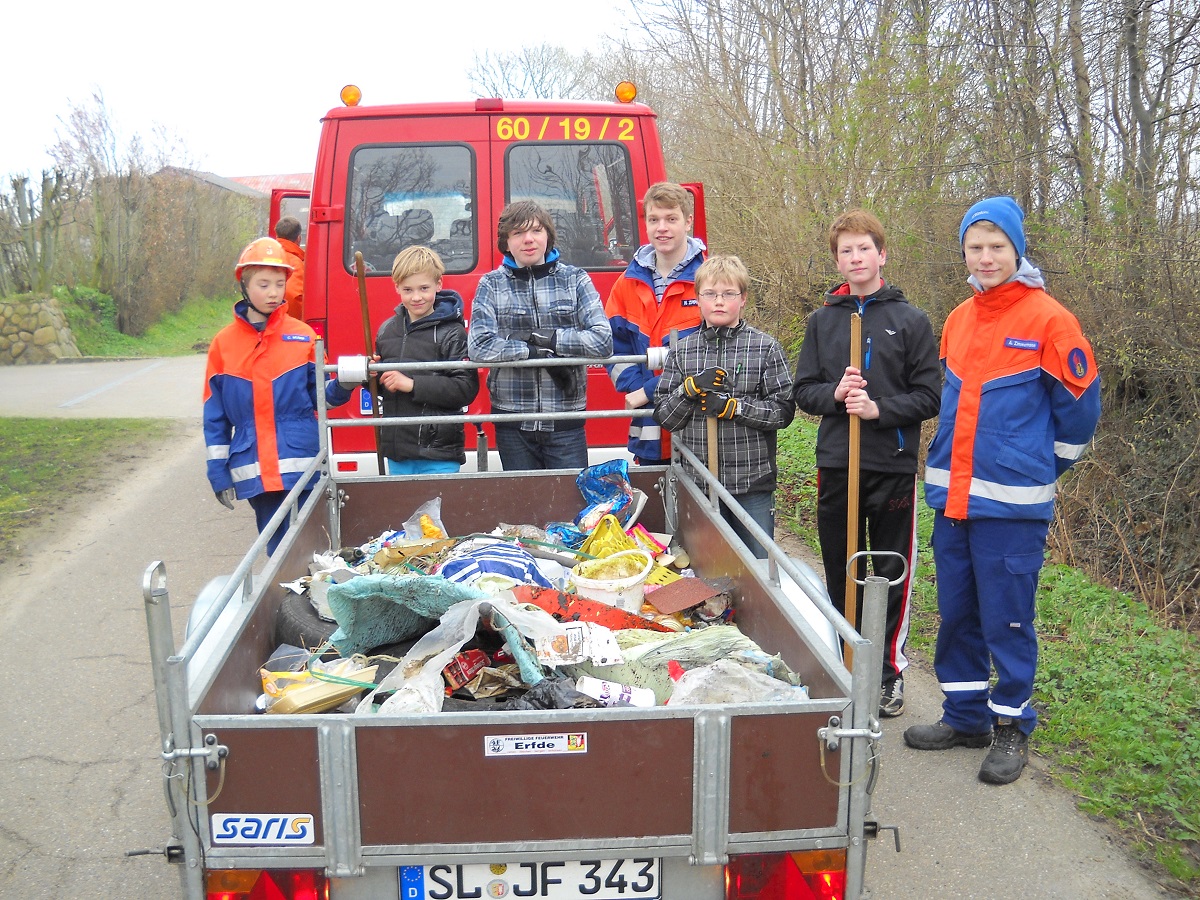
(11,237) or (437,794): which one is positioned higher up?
(11,237)

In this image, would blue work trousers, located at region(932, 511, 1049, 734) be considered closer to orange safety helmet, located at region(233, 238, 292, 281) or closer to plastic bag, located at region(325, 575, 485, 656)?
plastic bag, located at region(325, 575, 485, 656)

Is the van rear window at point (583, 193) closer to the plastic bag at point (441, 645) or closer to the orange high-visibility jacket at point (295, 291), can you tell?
the orange high-visibility jacket at point (295, 291)

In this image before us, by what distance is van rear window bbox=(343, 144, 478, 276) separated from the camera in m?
5.87

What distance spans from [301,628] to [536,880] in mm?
1228

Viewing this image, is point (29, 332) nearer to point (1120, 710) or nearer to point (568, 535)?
point (568, 535)

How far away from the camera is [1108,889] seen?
130 inches

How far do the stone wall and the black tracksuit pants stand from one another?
17806mm

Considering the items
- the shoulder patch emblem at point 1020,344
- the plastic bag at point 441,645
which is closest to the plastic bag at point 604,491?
the plastic bag at point 441,645

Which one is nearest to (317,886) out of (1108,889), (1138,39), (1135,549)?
(1108,889)

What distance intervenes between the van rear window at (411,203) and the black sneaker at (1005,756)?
3.68 meters

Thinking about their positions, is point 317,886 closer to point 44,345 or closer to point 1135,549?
point 1135,549

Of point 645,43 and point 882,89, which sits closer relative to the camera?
point 882,89

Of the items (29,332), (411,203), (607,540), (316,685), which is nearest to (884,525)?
(607,540)

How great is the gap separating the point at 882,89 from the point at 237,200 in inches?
947
